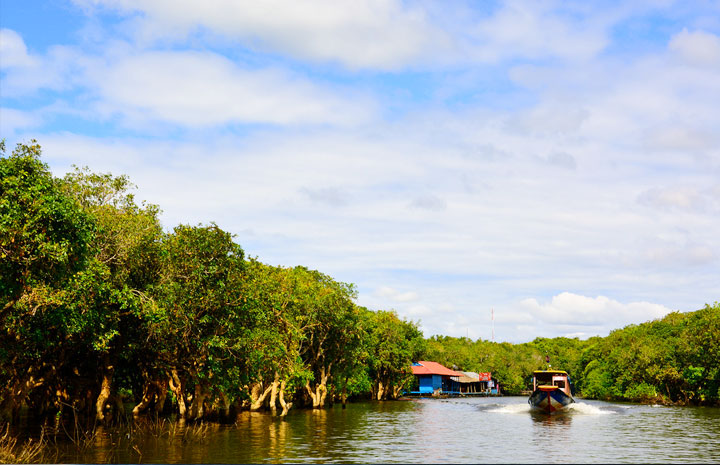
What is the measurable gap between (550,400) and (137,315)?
148 feet

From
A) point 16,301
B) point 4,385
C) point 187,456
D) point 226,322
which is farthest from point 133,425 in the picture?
point 16,301

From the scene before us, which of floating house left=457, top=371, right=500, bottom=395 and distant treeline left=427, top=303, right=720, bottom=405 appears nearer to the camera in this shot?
distant treeline left=427, top=303, right=720, bottom=405

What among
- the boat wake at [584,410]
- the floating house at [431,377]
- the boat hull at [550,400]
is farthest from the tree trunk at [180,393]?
the floating house at [431,377]

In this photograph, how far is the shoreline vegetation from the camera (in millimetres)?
25031

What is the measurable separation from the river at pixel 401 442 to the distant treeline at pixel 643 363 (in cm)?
3441

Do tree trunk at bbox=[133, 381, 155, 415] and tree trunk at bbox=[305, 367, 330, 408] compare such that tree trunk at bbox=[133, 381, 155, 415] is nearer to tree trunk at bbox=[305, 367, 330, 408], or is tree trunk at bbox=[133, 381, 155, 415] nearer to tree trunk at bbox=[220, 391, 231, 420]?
tree trunk at bbox=[220, 391, 231, 420]

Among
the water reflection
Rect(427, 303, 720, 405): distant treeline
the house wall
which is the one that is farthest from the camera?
the house wall

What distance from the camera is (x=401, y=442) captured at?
37469 mm

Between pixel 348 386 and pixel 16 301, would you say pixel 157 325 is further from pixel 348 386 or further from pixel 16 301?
pixel 348 386

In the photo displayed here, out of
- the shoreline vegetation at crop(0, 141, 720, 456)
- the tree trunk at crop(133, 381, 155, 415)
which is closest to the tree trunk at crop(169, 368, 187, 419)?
the shoreline vegetation at crop(0, 141, 720, 456)

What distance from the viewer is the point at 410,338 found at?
4358 inches

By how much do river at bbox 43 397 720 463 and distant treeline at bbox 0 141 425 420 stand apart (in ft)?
13.2

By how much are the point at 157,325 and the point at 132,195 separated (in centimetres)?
1013

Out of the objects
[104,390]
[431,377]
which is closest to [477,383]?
[431,377]
